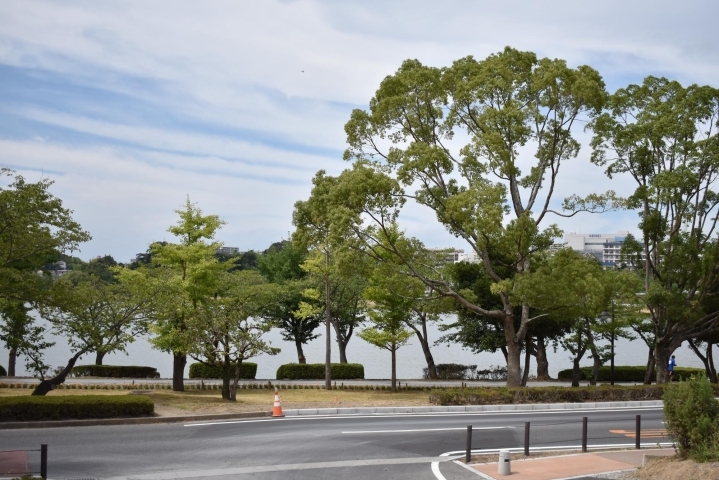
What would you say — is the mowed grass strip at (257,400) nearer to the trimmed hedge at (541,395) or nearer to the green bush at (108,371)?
the trimmed hedge at (541,395)

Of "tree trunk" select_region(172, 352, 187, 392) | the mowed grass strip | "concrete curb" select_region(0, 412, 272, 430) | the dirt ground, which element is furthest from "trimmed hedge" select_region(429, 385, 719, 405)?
the dirt ground

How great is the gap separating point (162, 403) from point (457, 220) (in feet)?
48.2

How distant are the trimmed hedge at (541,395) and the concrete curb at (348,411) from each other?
59 cm

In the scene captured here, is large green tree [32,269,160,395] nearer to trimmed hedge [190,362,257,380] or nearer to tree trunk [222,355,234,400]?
tree trunk [222,355,234,400]

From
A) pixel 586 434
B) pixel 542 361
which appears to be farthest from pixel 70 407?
pixel 542 361

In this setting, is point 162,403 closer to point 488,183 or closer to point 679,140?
point 488,183

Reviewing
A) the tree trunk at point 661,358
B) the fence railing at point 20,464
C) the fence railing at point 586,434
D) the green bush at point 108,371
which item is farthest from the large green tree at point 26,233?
the tree trunk at point 661,358

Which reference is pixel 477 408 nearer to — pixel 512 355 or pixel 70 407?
pixel 512 355

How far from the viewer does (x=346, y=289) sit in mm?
52656

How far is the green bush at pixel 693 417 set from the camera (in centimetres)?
1337

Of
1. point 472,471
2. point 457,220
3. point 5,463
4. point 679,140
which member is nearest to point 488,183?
point 457,220

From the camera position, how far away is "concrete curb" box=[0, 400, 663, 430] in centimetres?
2070

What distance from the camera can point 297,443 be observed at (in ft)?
60.2

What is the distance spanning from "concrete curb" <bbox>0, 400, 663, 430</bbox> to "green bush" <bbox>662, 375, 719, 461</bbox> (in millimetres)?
12452
